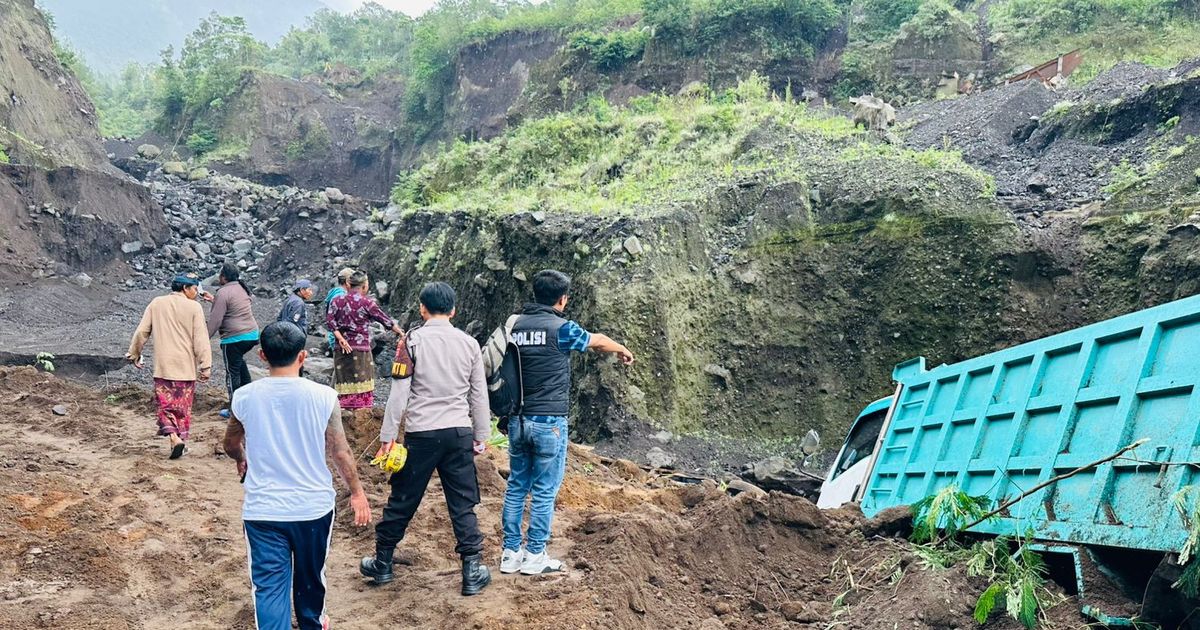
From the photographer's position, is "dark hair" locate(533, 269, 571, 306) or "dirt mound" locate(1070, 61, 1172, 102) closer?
"dark hair" locate(533, 269, 571, 306)

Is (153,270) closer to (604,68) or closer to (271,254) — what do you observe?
(271,254)

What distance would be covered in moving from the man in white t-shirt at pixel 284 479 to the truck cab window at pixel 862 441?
4749 mm

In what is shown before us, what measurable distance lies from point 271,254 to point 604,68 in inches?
536

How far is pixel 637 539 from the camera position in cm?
501

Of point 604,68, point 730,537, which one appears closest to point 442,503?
point 730,537

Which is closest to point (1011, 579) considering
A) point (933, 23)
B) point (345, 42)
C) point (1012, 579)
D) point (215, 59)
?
point (1012, 579)

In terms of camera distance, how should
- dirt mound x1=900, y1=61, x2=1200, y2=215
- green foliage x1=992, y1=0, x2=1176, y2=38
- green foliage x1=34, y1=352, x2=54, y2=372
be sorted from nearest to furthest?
dirt mound x1=900, y1=61, x2=1200, y2=215, green foliage x1=34, y1=352, x2=54, y2=372, green foliage x1=992, y1=0, x2=1176, y2=38

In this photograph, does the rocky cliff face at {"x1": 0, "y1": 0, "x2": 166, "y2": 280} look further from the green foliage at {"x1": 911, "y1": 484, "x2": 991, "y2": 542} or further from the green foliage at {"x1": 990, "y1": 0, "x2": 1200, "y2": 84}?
the green foliage at {"x1": 990, "y1": 0, "x2": 1200, "y2": 84}

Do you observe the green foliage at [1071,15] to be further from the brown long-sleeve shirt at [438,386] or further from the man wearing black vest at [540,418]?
the brown long-sleeve shirt at [438,386]

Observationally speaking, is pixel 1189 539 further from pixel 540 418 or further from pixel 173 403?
pixel 173 403

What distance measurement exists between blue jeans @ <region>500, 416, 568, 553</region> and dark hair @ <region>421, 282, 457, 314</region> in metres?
0.72

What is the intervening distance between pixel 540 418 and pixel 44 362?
1100 cm

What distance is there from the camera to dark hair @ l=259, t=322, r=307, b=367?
3611 mm

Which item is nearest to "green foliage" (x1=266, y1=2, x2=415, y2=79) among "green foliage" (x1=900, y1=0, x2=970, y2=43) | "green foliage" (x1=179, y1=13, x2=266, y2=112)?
"green foliage" (x1=179, y1=13, x2=266, y2=112)
